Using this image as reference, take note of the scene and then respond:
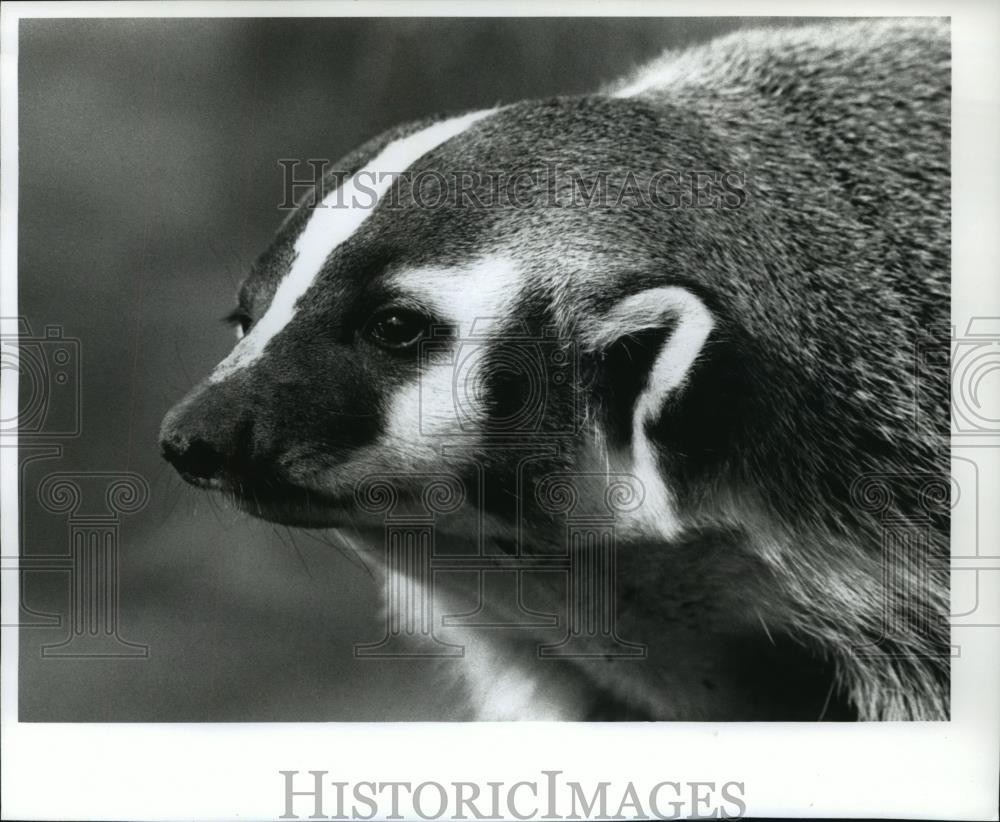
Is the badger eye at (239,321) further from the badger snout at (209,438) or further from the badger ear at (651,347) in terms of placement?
the badger ear at (651,347)

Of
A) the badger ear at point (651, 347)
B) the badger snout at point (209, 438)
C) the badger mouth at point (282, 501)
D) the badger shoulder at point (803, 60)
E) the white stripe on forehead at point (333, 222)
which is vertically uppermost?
the badger shoulder at point (803, 60)

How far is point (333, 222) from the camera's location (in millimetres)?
1097

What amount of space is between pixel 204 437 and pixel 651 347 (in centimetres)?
60

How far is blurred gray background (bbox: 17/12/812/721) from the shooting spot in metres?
1.13

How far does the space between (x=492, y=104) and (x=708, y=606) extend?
751 millimetres

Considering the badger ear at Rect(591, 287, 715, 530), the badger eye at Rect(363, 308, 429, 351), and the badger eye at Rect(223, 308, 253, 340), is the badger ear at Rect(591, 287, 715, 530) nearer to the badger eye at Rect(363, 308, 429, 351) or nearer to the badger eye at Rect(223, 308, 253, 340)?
the badger eye at Rect(363, 308, 429, 351)

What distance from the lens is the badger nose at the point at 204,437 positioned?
107 centimetres

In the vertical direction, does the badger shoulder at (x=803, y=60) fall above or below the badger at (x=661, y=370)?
above

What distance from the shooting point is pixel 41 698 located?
1.17 metres

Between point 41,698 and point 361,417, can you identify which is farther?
point 41,698

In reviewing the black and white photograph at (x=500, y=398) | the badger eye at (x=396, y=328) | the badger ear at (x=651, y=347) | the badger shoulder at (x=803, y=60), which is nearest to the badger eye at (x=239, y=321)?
the black and white photograph at (x=500, y=398)

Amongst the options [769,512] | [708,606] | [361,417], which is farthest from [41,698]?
[769,512]

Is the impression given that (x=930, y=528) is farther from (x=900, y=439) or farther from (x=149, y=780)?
(x=149, y=780)

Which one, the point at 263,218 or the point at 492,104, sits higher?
the point at 492,104
